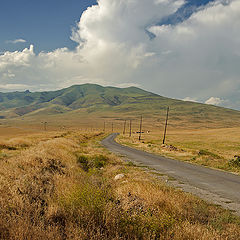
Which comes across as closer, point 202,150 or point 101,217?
point 101,217

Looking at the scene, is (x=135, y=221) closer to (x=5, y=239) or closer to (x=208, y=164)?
(x=5, y=239)

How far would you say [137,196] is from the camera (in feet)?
20.7

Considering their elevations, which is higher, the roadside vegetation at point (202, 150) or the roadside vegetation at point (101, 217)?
the roadside vegetation at point (101, 217)

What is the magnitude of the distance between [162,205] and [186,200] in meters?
1.60

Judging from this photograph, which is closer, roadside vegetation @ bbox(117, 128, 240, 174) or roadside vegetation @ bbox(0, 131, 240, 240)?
roadside vegetation @ bbox(0, 131, 240, 240)

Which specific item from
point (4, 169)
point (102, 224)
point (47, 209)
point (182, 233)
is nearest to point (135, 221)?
point (102, 224)

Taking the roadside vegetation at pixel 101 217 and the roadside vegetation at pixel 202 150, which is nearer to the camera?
the roadside vegetation at pixel 101 217

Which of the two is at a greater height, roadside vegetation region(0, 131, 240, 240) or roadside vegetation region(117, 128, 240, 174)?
roadside vegetation region(0, 131, 240, 240)

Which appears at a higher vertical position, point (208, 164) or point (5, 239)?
point (5, 239)

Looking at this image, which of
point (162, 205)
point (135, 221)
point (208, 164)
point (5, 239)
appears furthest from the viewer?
point (208, 164)

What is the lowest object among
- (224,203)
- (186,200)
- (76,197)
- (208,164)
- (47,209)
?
(208,164)

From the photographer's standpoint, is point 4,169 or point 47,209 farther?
point 4,169

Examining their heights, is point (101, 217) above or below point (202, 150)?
above

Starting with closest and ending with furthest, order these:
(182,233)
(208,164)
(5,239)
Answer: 1. (5,239)
2. (182,233)
3. (208,164)
